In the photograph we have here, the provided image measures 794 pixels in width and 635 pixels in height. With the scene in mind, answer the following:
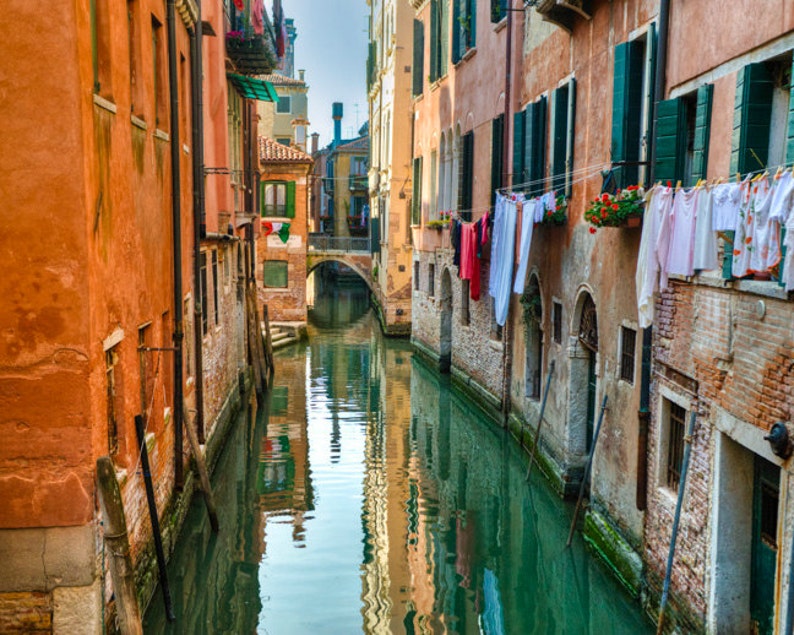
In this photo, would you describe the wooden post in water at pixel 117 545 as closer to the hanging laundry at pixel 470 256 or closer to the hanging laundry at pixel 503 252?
the hanging laundry at pixel 503 252

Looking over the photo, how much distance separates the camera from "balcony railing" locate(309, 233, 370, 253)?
3405 centimetres

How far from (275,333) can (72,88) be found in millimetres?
20132

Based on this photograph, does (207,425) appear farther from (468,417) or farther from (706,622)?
(706,622)

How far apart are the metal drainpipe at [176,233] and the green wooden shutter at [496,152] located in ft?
22.5

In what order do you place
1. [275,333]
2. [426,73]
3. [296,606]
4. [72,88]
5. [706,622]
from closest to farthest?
[72,88] < [706,622] < [296,606] < [426,73] < [275,333]

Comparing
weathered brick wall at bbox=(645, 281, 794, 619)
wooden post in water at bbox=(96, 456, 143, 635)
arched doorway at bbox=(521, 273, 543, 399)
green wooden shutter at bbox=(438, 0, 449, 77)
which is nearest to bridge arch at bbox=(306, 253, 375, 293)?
green wooden shutter at bbox=(438, 0, 449, 77)

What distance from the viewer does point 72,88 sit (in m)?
5.46

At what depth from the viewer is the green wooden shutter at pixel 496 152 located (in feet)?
49.4

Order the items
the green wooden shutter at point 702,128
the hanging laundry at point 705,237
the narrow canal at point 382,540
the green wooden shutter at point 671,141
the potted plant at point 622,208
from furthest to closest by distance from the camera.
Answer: the narrow canal at point 382,540 → the potted plant at point 622,208 → the green wooden shutter at point 671,141 → the green wooden shutter at point 702,128 → the hanging laundry at point 705,237

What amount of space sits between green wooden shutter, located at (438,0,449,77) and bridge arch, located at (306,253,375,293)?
13.7 metres

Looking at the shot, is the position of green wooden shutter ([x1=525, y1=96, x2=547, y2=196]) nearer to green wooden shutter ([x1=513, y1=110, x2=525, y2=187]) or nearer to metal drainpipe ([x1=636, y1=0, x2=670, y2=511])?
green wooden shutter ([x1=513, y1=110, x2=525, y2=187])

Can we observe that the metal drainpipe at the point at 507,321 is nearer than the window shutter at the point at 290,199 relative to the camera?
Yes

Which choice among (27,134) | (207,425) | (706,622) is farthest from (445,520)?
(27,134)

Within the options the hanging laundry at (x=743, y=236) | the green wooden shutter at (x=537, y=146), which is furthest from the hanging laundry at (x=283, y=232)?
the hanging laundry at (x=743, y=236)
